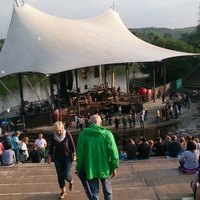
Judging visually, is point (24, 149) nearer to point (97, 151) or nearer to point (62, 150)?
point (62, 150)

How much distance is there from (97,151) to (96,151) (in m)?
0.01

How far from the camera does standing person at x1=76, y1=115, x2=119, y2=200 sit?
13.3 feet

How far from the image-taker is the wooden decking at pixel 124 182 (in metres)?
5.22

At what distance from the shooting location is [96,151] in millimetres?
4066

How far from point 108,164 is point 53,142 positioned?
1.23 metres

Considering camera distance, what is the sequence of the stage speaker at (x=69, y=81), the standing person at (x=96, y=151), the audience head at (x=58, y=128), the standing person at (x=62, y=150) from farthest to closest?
the stage speaker at (x=69, y=81), the standing person at (x=62, y=150), the audience head at (x=58, y=128), the standing person at (x=96, y=151)

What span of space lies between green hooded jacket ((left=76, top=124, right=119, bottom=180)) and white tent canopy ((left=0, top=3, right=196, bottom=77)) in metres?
12.5

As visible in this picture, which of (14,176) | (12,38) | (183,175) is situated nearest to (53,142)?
(14,176)

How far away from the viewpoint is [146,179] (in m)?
6.09

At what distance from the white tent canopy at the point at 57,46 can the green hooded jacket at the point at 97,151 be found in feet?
41.1

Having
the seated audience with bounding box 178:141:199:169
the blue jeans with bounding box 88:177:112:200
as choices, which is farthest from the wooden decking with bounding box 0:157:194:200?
the blue jeans with bounding box 88:177:112:200

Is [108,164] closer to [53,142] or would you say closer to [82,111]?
[53,142]

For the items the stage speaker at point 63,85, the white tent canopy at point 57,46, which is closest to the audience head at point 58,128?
the white tent canopy at point 57,46

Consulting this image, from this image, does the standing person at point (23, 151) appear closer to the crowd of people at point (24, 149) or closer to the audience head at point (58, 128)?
the crowd of people at point (24, 149)
